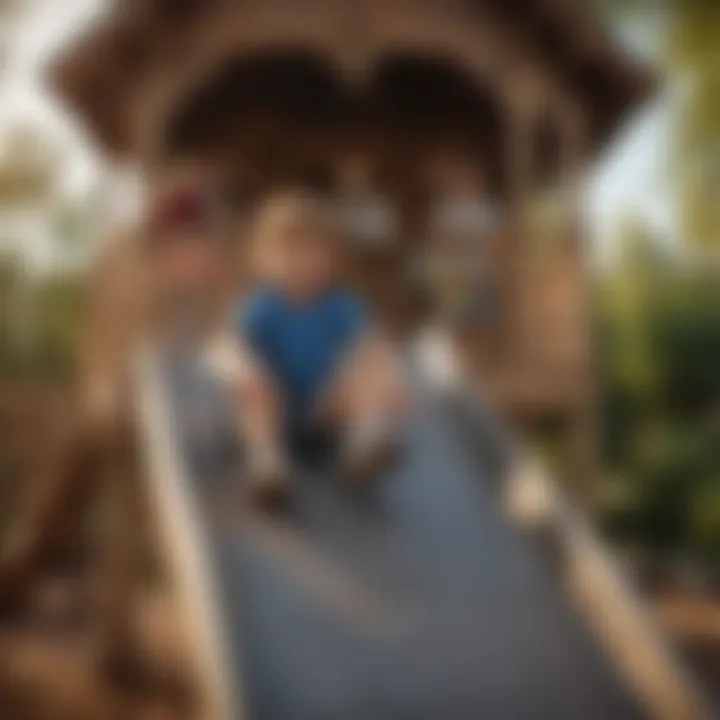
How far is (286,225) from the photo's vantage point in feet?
4.09

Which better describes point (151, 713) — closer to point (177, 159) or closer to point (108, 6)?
point (177, 159)

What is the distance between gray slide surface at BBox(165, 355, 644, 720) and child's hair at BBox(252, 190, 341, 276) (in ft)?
0.37

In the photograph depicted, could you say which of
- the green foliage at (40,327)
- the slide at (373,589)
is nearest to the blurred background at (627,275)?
the green foliage at (40,327)

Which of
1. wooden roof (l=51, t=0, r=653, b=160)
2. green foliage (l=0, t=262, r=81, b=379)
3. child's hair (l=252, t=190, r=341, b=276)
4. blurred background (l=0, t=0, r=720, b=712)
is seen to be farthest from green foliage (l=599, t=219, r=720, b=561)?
green foliage (l=0, t=262, r=81, b=379)

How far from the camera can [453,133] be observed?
1.65m

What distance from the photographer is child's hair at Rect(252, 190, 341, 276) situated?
1.25 meters

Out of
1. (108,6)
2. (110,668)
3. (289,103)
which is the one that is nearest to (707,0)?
(289,103)

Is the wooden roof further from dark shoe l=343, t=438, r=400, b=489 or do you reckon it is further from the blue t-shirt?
dark shoe l=343, t=438, r=400, b=489

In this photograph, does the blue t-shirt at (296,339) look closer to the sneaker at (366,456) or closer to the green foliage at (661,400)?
the sneaker at (366,456)

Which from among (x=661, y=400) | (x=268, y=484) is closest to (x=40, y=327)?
(x=268, y=484)

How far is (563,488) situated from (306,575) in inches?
10.0

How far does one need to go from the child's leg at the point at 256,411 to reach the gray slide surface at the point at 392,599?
0.02m

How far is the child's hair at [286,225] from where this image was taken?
4.09ft

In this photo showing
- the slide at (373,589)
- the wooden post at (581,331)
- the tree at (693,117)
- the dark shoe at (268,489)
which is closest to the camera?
the slide at (373,589)
